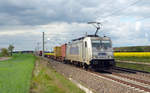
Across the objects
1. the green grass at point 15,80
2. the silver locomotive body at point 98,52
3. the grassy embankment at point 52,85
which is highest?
the silver locomotive body at point 98,52

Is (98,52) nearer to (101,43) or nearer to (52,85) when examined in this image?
(101,43)

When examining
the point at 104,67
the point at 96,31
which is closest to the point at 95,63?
the point at 104,67

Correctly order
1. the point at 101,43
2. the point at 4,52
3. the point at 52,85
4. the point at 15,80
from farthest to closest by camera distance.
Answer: the point at 4,52
the point at 101,43
the point at 15,80
the point at 52,85

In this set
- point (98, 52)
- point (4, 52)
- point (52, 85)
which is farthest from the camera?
point (4, 52)

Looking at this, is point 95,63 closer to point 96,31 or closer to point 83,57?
point 83,57

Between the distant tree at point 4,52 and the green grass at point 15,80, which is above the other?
the distant tree at point 4,52

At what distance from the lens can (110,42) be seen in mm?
22828

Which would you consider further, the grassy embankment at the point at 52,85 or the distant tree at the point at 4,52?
the distant tree at the point at 4,52

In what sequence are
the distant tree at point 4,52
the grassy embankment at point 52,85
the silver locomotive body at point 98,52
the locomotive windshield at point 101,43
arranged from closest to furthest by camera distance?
the grassy embankment at point 52,85, the silver locomotive body at point 98,52, the locomotive windshield at point 101,43, the distant tree at point 4,52

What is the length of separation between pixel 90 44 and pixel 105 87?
9021mm

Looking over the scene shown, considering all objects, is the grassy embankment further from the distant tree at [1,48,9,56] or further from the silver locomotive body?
the distant tree at [1,48,9,56]

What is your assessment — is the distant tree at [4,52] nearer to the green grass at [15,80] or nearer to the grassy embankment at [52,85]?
the green grass at [15,80]

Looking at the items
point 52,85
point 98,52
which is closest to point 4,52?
Answer: point 98,52

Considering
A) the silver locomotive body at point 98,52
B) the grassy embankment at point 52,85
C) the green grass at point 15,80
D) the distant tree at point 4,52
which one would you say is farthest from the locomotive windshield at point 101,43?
the distant tree at point 4,52
